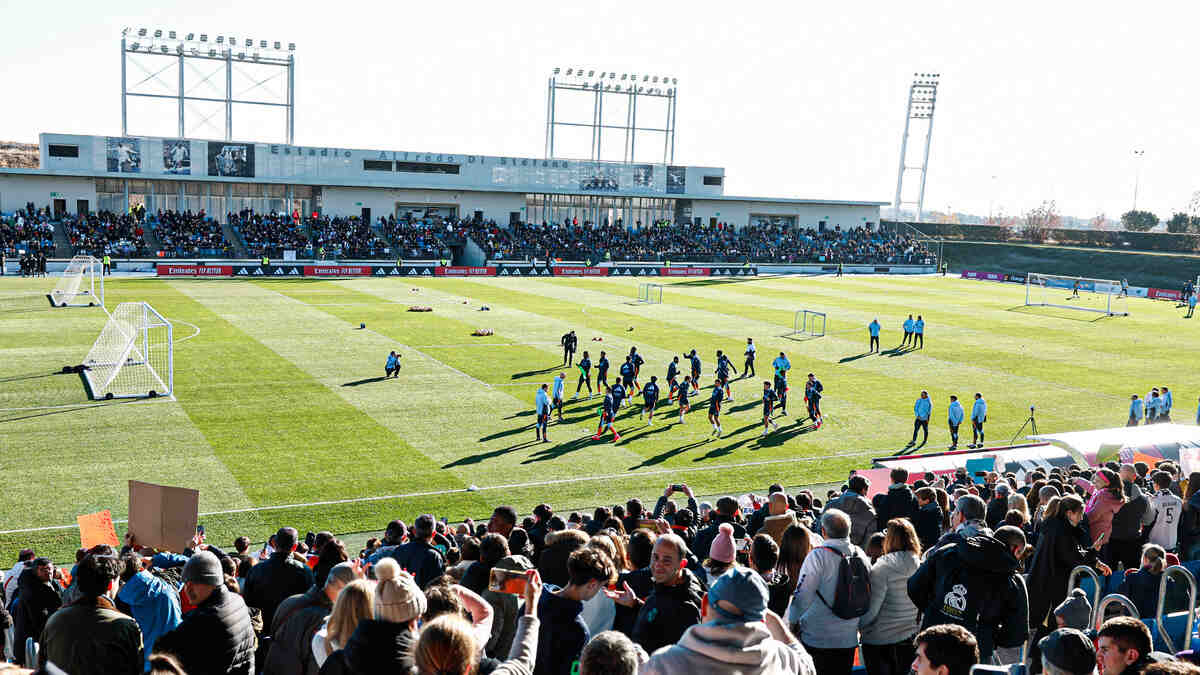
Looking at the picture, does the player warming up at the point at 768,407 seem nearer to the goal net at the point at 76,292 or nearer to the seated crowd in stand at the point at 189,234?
the goal net at the point at 76,292

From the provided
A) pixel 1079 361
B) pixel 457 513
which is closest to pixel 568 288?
pixel 1079 361

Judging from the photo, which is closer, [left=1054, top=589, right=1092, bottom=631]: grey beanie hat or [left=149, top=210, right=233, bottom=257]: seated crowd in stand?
[left=1054, top=589, right=1092, bottom=631]: grey beanie hat

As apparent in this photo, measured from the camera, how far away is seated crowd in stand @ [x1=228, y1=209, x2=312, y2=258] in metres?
66.2

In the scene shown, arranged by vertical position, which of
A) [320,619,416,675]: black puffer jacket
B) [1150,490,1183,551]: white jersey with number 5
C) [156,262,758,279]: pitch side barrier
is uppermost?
[320,619,416,675]: black puffer jacket

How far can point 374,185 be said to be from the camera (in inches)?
2955

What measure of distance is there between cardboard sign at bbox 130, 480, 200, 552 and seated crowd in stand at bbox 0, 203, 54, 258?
177 feet

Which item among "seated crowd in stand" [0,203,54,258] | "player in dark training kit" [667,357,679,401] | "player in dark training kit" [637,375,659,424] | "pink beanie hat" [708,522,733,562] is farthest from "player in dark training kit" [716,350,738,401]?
"seated crowd in stand" [0,203,54,258]

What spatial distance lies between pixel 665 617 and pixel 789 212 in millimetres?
88351

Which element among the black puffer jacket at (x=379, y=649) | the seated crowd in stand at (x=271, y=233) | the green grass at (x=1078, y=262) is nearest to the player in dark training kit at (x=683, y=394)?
the black puffer jacket at (x=379, y=649)

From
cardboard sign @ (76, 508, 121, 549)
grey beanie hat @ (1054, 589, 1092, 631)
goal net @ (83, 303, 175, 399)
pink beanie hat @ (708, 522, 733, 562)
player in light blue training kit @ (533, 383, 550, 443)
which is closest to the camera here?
pink beanie hat @ (708, 522, 733, 562)

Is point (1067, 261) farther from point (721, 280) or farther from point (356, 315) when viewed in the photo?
point (356, 315)

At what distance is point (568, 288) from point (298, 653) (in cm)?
5226

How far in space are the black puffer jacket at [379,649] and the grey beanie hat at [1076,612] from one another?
4.96 m

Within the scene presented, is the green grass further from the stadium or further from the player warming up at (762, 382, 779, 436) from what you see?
the player warming up at (762, 382, 779, 436)
